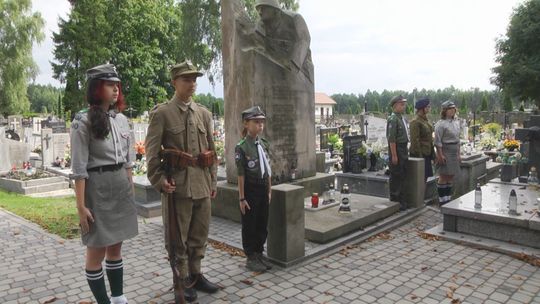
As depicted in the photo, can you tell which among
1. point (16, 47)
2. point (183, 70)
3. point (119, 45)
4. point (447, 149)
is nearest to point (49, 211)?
point (183, 70)

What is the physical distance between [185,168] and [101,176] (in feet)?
2.54

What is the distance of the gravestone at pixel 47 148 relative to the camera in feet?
44.1

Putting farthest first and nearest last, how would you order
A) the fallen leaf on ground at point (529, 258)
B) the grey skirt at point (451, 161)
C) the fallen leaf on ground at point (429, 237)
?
the grey skirt at point (451, 161)
the fallen leaf on ground at point (429, 237)
the fallen leaf on ground at point (529, 258)

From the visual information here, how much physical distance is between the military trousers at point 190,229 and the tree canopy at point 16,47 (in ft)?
120

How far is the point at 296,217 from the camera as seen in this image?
4.78m

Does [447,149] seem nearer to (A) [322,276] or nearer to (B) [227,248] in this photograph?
(A) [322,276]

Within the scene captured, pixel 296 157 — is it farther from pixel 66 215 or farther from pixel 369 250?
pixel 66 215

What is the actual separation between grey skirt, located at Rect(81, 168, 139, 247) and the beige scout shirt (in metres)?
0.39

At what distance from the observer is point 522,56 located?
32.0 m

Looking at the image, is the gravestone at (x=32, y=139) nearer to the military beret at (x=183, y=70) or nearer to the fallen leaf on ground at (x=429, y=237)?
the military beret at (x=183, y=70)

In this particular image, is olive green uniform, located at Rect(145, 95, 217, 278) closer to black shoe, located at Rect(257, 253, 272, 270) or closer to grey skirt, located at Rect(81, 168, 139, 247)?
grey skirt, located at Rect(81, 168, 139, 247)

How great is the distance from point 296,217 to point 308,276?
0.68 meters

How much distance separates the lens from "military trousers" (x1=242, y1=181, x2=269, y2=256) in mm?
4547

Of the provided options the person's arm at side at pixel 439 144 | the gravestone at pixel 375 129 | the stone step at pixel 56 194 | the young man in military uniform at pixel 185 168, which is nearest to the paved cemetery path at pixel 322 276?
the young man in military uniform at pixel 185 168
